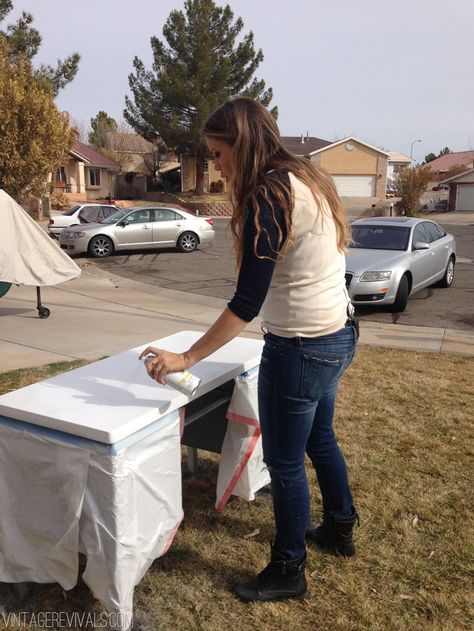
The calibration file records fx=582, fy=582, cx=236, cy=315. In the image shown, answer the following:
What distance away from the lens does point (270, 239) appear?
1.90 meters

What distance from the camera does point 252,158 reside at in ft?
6.52

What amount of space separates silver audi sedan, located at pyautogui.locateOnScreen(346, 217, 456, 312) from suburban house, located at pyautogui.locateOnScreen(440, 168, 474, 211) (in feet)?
129

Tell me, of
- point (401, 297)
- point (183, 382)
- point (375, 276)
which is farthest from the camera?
point (401, 297)

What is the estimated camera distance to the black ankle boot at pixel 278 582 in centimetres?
236

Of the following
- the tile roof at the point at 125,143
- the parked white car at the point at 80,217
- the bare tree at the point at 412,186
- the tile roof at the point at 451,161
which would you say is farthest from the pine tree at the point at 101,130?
the tile roof at the point at 451,161

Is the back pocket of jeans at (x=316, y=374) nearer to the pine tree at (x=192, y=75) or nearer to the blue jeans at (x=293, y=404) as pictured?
the blue jeans at (x=293, y=404)

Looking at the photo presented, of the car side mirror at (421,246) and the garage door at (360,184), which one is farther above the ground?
the garage door at (360,184)

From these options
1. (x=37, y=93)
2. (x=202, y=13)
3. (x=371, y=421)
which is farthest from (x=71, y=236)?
(x=202, y=13)

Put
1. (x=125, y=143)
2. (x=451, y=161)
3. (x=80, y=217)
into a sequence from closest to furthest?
1. (x=80, y=217)
2. (x=125, y=143)
3. (x=451, y=161)

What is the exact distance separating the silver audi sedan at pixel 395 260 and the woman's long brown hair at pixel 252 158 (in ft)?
21.1

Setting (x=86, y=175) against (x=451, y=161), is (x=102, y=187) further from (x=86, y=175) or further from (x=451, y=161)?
(x=451, y=161)

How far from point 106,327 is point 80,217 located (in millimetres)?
15876

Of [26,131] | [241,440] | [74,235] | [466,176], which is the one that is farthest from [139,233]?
[466,176]

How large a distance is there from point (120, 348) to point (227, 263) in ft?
32.1
